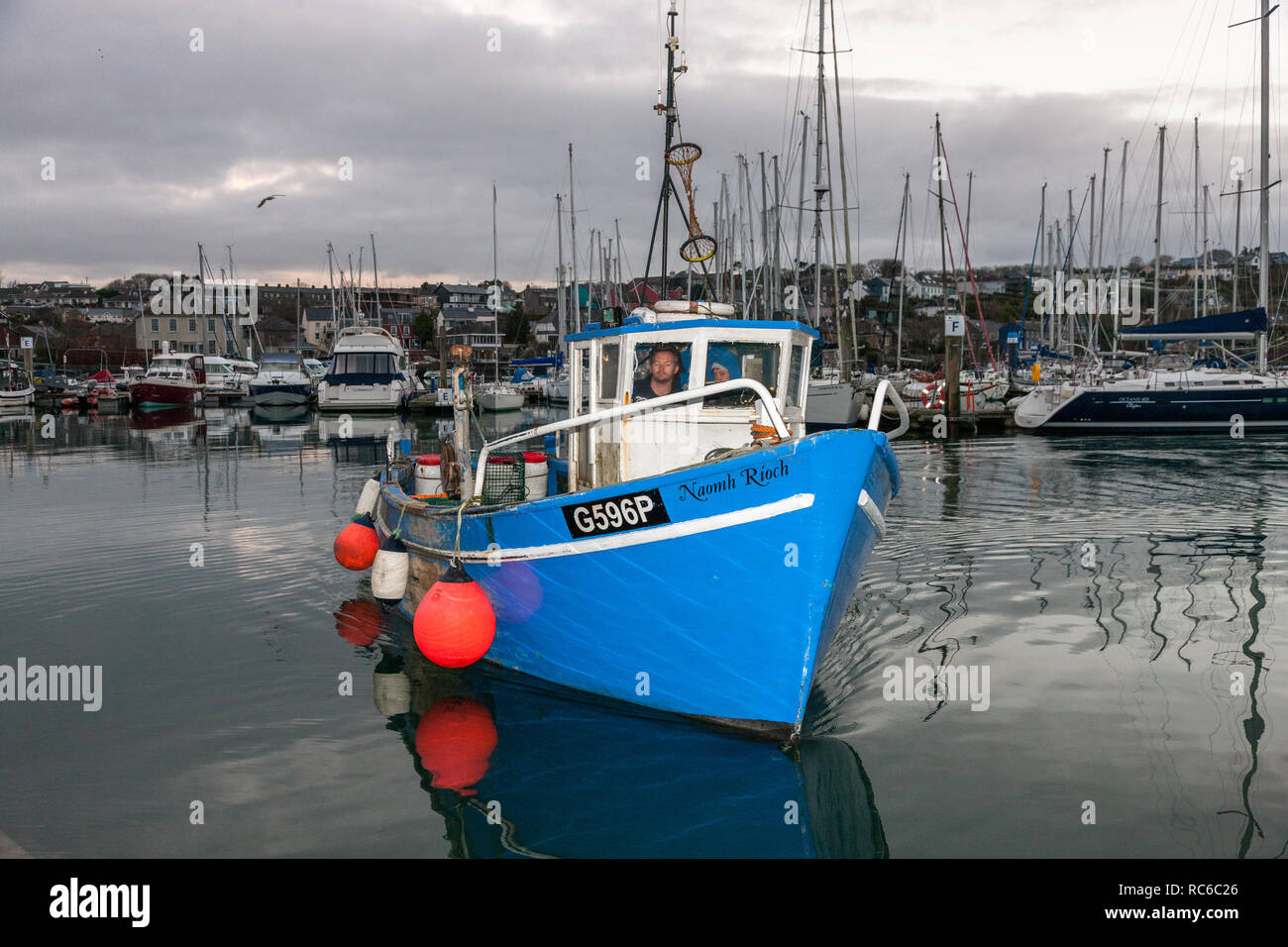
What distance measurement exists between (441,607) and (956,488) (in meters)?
16.7

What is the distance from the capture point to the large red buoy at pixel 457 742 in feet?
23.4

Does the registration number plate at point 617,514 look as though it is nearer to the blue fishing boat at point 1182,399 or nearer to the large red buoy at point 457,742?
the large red buoy at point 457,742

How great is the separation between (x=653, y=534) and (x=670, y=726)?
1701 millimetres

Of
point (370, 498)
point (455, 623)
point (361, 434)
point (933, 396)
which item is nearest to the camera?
point (455, 623)

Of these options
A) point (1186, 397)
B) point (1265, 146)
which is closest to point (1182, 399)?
point (1186, 397)

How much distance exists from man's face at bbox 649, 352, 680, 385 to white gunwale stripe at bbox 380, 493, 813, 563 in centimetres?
200

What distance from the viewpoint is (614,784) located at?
6.89 meters

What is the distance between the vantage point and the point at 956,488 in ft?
72.1

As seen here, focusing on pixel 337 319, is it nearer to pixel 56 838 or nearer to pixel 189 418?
pixel 189 418

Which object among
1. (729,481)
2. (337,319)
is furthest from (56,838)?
(337,319)

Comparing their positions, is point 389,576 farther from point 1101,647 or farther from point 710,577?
point 1101,647

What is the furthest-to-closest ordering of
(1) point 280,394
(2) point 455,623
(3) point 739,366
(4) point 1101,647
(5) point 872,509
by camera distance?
(1) point 280,394 → (4) point 1101,647 → (3) point 739,366 → (2) point 455,623 → (5) point 872,509

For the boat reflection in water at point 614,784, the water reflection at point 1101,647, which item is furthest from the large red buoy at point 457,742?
the water reflection at point 1101,647
